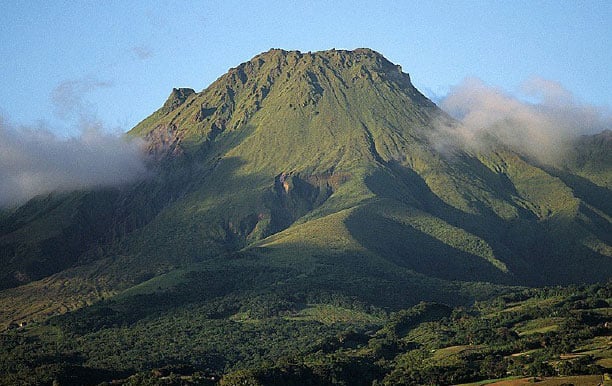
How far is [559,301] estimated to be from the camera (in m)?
172

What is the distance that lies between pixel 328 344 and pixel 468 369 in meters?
38.2

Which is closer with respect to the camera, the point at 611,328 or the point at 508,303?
the point at 611,328

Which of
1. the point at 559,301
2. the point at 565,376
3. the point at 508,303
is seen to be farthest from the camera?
the point at 508,303

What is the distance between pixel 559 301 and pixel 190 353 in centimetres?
5531

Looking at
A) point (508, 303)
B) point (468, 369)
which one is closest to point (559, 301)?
point (508, 303)

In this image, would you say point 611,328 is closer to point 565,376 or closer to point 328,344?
point 565,376

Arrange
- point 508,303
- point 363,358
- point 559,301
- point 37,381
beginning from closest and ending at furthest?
point 37,381 → point 363,358 → point 559,301 → point 508,303

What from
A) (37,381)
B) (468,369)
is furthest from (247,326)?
(468,369)

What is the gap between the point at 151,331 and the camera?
198m

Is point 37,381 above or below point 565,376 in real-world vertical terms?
A: above

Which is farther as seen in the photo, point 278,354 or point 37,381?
point 278,354

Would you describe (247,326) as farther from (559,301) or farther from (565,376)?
(565,376)

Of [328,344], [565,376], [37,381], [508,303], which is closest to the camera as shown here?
[565,376]

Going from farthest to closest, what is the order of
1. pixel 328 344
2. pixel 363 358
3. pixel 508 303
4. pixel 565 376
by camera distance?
pixel 508 303 → pixel 328 344 → pixel 363 358 → pixel 565 376
